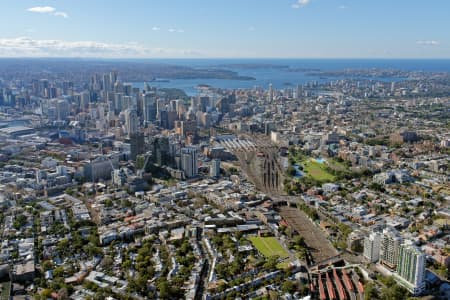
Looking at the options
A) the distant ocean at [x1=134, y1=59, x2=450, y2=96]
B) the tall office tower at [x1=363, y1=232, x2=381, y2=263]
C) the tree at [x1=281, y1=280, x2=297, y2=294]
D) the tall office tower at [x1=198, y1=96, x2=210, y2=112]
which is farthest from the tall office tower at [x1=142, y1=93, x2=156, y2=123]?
the tree at [x1=281, y1=280, x2=297, y2=294]

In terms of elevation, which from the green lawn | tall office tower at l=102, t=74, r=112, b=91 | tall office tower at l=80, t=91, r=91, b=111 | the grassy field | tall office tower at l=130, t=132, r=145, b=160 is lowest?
the grassy field

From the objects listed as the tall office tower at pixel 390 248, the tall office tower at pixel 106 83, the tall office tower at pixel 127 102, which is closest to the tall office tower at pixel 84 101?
the tall office tower at pixel 127 102

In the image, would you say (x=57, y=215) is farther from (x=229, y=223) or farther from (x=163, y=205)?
(x=229, y=223)

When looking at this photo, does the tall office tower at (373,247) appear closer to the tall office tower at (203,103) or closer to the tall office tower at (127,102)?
the tall office tower at (203,103)

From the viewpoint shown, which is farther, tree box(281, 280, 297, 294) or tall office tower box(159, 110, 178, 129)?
tall office tower box(159, 110, 178, 129)

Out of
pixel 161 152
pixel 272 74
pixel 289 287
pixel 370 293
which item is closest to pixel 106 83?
pixel 161 152

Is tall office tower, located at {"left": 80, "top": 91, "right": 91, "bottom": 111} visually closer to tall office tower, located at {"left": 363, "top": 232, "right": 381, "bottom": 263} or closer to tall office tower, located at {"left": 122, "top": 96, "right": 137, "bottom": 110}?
tall office tower, located at {"left": 122, "top": 96, "right": 137, "bottom": 110}

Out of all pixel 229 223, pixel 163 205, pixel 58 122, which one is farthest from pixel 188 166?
pixel 58 122
